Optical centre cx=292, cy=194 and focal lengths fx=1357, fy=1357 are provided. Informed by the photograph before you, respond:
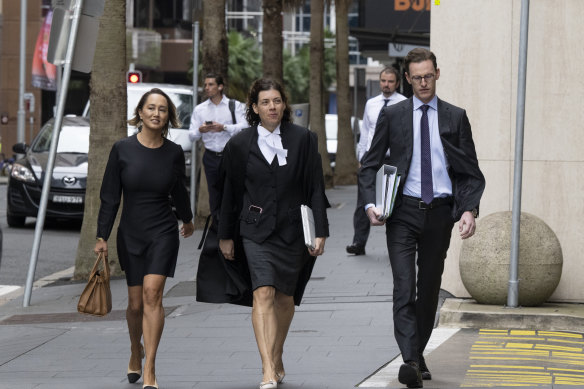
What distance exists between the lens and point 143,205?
7711mm

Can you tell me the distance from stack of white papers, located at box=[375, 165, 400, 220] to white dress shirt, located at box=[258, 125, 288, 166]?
21.3 inches

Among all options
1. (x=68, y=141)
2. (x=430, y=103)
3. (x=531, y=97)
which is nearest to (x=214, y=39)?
(x=68, y=141)

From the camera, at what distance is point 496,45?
10.8m

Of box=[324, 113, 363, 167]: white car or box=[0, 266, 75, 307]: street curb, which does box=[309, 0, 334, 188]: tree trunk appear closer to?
box=[324, 113, 363, 167]: white car

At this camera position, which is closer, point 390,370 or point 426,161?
point 426,161

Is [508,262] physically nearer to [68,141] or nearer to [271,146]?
[271,146]

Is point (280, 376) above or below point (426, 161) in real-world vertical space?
below

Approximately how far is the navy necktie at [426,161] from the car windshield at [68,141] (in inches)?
524

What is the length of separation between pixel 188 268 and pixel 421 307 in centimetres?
A: 677

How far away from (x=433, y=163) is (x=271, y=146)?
0.90 meters

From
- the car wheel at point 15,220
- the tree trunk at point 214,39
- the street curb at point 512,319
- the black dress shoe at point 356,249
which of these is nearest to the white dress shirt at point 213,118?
the black dress shoe at point 356,249

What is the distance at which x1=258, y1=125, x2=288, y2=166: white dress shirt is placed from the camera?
7.41 meters

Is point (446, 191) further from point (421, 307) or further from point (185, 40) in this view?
point (185, 40)

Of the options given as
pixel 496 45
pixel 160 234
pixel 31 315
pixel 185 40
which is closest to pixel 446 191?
pixel 160 234
